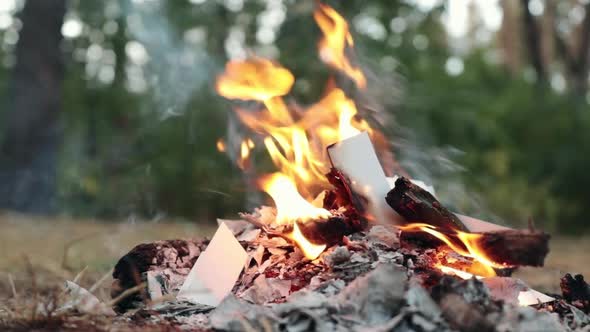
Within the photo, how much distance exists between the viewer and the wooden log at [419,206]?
2453mm

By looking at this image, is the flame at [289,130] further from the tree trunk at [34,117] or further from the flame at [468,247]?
the tree trunk at [34,117]

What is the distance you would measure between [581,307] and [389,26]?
299 inches

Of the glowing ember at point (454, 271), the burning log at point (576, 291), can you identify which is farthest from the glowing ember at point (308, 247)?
the burning log at point (576, 291)

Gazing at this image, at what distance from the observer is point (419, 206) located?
245cm

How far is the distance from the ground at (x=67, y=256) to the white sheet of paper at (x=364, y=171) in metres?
0.81

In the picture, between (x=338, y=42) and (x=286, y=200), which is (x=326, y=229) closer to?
(x=286, y=200)

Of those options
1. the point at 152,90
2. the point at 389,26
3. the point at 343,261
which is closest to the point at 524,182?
the point at 389,26

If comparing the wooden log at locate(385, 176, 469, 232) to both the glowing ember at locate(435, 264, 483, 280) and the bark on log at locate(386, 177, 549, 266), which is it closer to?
the bark on log at locate(386, 177, 549, 266)

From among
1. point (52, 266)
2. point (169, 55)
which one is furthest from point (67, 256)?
point (169, 55)

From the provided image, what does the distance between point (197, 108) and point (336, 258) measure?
6568 millimetres

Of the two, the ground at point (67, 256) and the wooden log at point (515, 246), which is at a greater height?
the wooden log at point (515, 246)

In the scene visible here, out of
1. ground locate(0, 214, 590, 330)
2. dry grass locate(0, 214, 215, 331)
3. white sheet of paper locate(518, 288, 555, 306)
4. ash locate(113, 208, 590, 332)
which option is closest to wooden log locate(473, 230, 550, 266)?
ash locate(113, 208, 590, 332)

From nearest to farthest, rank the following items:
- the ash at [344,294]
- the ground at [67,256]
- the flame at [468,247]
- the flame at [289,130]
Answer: the ash at [344,294], the flame at [468,247], the flame at [289,130], the ground at [67,256]

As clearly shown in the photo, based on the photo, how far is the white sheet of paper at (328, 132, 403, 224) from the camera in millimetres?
2637
